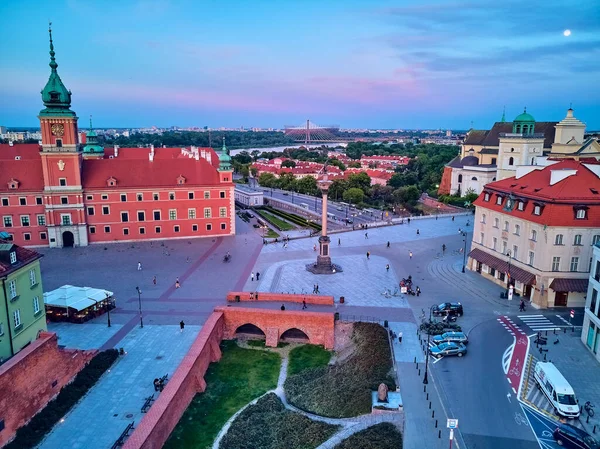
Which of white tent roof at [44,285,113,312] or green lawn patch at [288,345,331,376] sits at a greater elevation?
white tent roof at [44,285,113,312]

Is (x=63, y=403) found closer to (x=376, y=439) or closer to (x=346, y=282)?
(x=376, y=439)

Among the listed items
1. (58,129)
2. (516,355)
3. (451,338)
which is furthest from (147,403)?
(58,129)

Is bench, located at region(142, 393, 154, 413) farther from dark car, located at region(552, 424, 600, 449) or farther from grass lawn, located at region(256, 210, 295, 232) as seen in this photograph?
grass lawn, located at region(256, 210, 295, 232)

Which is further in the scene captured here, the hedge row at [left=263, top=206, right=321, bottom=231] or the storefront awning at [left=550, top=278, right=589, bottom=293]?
the hedge row at [left=263, top=206, right=321, bottom=231]

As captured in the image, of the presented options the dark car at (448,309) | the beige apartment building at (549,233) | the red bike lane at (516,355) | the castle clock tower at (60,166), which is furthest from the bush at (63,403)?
the beige apartment building at (549,233)

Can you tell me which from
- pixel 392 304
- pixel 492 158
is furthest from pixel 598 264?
pixel 492 158

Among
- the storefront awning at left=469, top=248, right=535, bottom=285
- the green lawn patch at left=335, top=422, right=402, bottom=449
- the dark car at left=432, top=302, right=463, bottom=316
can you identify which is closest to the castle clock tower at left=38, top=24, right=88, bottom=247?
the dark car at left=432, top=302, right=463, bottom=316

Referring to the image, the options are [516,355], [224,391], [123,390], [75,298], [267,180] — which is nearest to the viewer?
[123,390]

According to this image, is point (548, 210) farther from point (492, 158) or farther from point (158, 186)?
point (492, 158)
